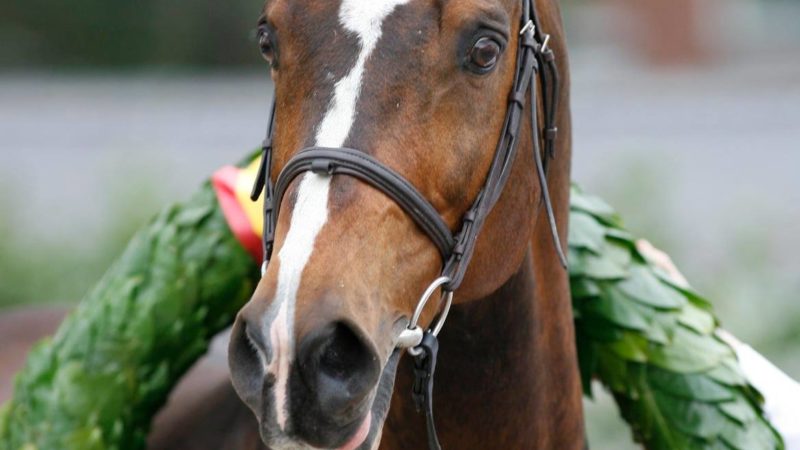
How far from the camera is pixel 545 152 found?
2283 mm

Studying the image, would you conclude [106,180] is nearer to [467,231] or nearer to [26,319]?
[26,319]

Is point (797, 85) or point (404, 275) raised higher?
point (404, 275)

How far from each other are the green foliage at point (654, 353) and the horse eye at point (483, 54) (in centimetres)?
89

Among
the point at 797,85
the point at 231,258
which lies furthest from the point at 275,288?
the point at 797,85

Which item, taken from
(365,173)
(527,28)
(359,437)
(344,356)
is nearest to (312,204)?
(365,173)

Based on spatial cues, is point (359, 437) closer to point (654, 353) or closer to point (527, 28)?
point (527, 28)

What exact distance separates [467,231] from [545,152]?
1.11ft

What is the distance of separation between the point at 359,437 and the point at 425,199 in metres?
0.35

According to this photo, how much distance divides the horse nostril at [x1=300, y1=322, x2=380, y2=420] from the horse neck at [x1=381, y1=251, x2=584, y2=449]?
49 centimetres

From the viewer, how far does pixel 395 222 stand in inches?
74.7

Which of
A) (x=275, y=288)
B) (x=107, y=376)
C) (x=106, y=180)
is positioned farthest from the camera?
(x=106, y=180)

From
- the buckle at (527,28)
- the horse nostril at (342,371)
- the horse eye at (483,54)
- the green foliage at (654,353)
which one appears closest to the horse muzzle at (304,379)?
the horse nostril at (342,371)

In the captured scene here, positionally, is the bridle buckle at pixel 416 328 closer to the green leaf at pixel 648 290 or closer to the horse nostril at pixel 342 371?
the horse nostril at pixel 342 371

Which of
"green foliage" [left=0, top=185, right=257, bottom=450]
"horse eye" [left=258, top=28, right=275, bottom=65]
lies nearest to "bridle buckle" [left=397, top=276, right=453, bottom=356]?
"horse eye" [left=258, top=28, right=275, bottom=65]
